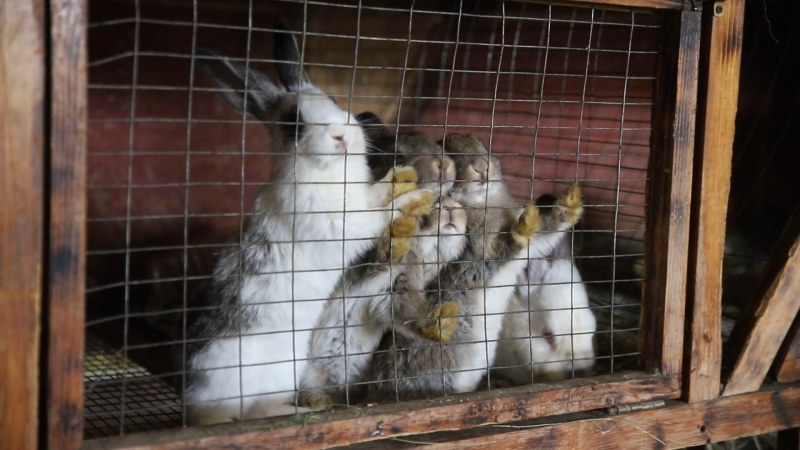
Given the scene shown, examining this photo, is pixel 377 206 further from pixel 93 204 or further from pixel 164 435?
pixel 93 204

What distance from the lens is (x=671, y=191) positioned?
2.22 meters

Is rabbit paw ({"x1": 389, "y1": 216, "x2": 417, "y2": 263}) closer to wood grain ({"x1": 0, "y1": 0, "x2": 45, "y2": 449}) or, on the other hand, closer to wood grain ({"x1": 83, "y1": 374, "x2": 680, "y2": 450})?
wood grain ({"x1": 83, "y1": 374, "x2": 680, "y2": 450})

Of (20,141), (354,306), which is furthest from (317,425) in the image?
(20,141)

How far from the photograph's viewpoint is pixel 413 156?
2.67 meters

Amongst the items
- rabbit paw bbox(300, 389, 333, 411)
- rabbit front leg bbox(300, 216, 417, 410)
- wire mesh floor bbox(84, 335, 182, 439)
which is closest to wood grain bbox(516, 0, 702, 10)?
rabbit front leg bbox(300, 216, 417, 410)

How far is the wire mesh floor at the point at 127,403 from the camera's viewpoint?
2.18m

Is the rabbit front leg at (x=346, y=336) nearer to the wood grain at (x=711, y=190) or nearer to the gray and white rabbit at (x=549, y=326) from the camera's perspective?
the gray and white rabbit at (x=549, y=326)

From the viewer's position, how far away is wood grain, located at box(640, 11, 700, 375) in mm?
2180

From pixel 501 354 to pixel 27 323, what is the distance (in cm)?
200

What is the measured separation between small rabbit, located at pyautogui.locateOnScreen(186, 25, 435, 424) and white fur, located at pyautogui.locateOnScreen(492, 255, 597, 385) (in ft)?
2.69

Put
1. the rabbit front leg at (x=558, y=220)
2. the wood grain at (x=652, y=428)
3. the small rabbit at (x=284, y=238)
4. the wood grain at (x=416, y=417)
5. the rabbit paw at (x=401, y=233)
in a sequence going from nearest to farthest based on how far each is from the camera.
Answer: the wood grain at (x=416, y=417) → the wood grain at (x=652, y=428) → the small rabbit at (x=284, y=238) → the rabbit paw at (x=401, y=233) → the rabbit front leg at (x=558, y=220)

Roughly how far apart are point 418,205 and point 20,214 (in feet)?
4.04

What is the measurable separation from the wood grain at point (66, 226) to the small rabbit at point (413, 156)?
1.13 metres

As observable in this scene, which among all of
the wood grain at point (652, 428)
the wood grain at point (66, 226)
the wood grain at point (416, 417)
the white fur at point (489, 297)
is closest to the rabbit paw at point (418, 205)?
the white fur at point (489, 297)
